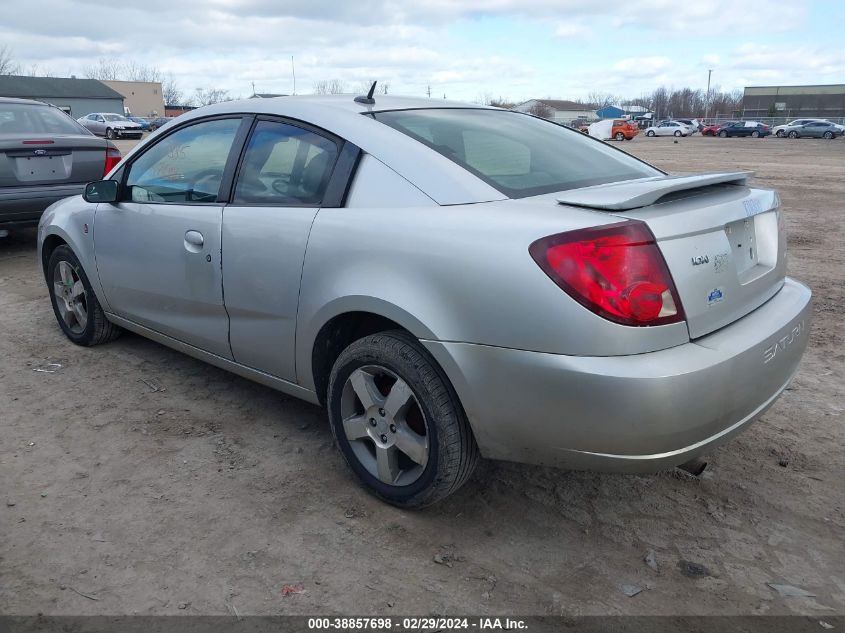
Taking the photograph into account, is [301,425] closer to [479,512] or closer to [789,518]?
[479,512]

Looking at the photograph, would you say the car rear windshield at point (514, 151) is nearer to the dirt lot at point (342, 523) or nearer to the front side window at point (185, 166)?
the front side window at point (185, 166)

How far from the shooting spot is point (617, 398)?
2.02 metres

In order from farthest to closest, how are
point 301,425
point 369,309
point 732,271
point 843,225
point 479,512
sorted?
point 843,225 < point 301,425 < point 479,512 < point 369,309 < point 732,271

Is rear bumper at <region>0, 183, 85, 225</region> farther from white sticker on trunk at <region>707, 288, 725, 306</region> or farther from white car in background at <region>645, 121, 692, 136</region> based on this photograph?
white car in background at <region>645, 121, 692, 136</region>

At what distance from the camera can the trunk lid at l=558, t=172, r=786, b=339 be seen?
214cm

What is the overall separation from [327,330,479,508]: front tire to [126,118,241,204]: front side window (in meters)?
1.22

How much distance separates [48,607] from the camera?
218cm

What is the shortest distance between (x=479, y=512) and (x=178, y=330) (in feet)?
6.11

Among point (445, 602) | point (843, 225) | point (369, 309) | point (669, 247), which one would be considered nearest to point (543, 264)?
point (669, 247)

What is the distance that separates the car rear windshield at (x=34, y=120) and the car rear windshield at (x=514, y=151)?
5.31 m

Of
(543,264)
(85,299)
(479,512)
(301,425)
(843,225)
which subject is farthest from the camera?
(843,225)

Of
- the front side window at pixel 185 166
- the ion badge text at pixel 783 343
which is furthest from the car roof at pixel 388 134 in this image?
the ion badge text at pixel 783 343

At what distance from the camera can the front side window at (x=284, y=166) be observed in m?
2.85

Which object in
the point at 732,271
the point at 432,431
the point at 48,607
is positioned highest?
the point at 732,271
